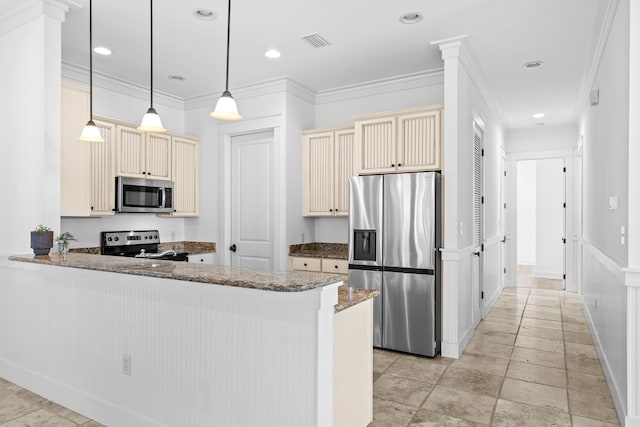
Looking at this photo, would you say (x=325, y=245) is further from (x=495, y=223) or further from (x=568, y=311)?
(x=568, y=311)

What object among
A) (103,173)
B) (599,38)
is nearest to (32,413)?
(103,173)

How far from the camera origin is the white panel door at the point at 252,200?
5.06m

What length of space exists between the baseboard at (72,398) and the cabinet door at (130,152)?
2.04 metres

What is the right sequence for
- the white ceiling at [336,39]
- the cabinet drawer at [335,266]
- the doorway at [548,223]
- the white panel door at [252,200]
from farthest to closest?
the doorway at [548,223] < the white panel door at [252,200] < the cabinet drawer at [335,266] < the white ceiling at [336,39]

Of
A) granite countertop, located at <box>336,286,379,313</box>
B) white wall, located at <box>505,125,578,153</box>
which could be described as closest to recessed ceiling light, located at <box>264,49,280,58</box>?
granite countertop, located at <box>336,286,379,313</box>

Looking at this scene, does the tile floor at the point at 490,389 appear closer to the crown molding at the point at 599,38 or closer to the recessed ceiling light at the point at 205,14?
the crown molding at the point at 599,38

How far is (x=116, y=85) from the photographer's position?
4.76 m

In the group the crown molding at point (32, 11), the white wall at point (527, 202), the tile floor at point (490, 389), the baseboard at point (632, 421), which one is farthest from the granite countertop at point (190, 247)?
the white wall at point (527, 202)

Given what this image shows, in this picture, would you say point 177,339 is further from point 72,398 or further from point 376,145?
point 376,145

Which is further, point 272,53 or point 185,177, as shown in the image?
point 185,177

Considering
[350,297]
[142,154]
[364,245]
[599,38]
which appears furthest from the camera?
[142,154]

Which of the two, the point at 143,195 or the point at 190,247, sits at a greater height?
the point at 143,195

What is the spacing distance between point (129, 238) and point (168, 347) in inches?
115

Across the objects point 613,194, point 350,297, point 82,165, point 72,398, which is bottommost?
point 72,398
